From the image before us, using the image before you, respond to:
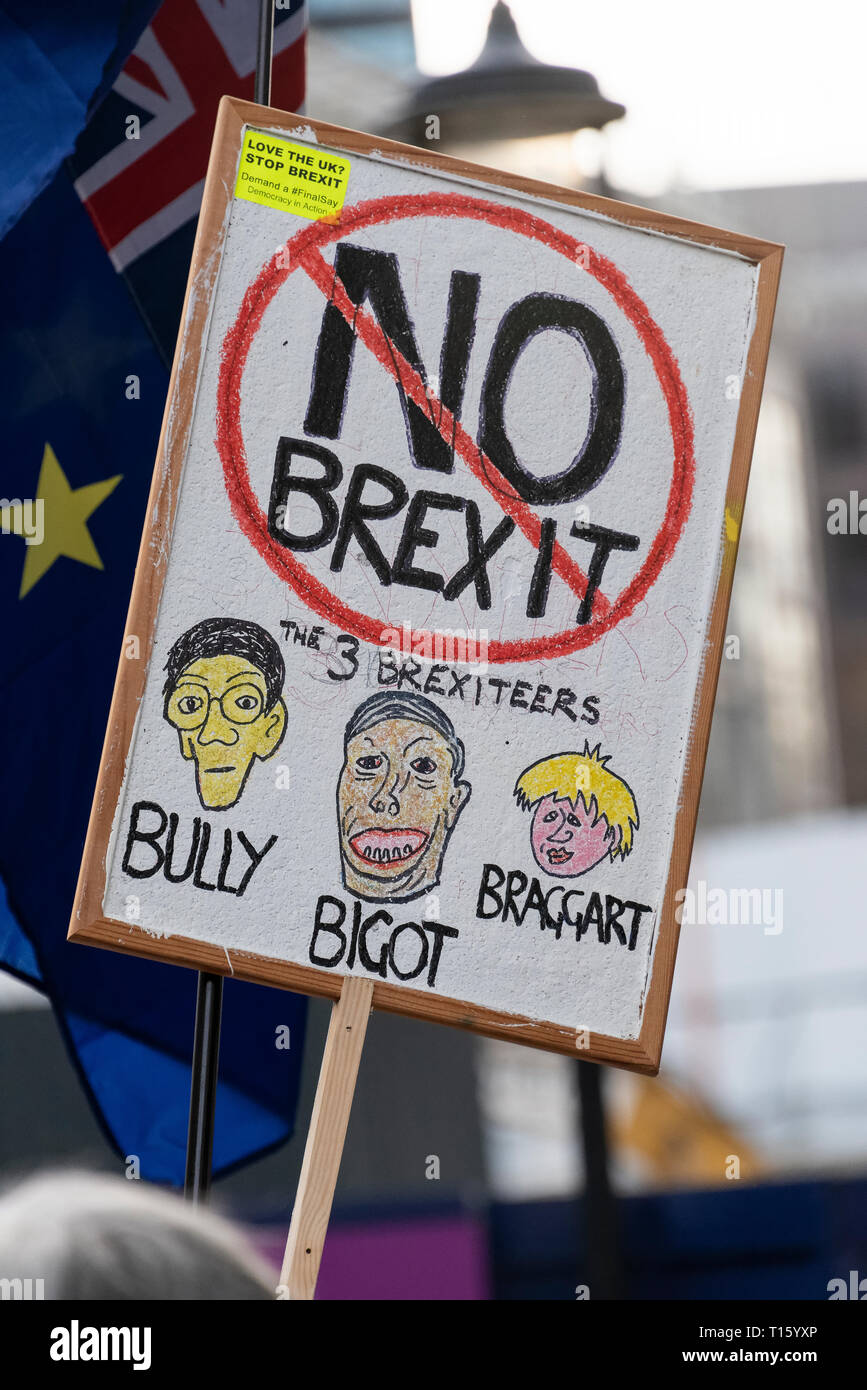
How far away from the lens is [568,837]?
1.32 meters

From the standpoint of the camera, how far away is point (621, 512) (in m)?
1.34

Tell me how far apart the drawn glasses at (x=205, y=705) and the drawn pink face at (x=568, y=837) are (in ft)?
0.94

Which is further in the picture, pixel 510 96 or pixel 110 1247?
pixel 510 96

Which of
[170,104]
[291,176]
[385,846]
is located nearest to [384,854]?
[385,846]

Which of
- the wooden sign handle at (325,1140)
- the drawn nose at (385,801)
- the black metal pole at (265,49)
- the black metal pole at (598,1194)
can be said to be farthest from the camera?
the black metal pole at (598,1194)

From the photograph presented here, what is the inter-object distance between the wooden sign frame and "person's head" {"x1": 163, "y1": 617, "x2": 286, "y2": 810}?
0.13 feet

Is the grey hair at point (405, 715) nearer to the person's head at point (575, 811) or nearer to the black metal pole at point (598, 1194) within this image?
the person's head at point (575, 811)

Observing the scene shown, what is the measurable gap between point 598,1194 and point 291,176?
8.76 ft

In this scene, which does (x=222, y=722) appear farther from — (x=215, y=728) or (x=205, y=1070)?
(x=205, y=1070)

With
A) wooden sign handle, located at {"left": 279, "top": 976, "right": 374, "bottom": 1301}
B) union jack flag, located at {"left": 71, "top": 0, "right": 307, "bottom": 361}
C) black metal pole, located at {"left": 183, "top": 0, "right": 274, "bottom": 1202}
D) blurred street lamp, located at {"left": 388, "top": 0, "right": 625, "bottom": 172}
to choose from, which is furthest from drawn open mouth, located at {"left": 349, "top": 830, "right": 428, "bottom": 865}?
blurred street lamp, located at {"left": 388, "top": 0, "right": 625, "bottom": 172}

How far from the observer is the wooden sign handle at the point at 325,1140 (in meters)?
1.18

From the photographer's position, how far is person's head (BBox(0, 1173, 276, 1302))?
90 cm

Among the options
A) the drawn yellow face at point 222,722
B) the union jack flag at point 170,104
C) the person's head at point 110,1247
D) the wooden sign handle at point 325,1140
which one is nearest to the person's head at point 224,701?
the drawn yellow face at point 222,722
